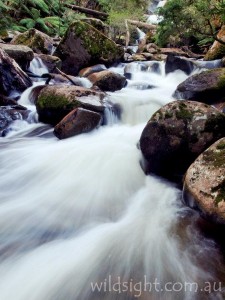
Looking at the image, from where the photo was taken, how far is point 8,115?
6.93 metres

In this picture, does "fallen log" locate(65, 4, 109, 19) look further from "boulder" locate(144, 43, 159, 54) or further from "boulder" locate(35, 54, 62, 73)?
"boulder" locate(35, 54, 62, 73)

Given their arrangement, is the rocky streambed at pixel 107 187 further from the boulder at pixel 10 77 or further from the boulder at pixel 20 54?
the boulder at pixel 20 54

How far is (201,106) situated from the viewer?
4879 millimetres

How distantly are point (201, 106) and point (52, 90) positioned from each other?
11.7ft

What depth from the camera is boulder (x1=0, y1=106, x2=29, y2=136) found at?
6.56m

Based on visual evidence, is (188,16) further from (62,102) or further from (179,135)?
(62,102)

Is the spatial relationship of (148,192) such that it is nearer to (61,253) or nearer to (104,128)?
(61,253)

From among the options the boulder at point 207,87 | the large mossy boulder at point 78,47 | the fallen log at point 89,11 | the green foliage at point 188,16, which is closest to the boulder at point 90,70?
the large mossy boulder at point 78,47

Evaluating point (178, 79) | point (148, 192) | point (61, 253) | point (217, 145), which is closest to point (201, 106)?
point (217, 145)

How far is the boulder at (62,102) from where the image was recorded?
6.45 meters

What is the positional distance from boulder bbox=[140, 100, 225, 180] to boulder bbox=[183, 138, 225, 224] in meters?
0.62

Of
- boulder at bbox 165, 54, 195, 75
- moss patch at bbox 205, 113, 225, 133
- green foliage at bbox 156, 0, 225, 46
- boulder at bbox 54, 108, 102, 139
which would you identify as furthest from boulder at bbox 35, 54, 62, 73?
moss patch at bbox 205, 113, 225, 133

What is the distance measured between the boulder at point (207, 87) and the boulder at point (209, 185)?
10.7 feet

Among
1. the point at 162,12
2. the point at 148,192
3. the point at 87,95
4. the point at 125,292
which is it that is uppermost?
the point at 162,12
